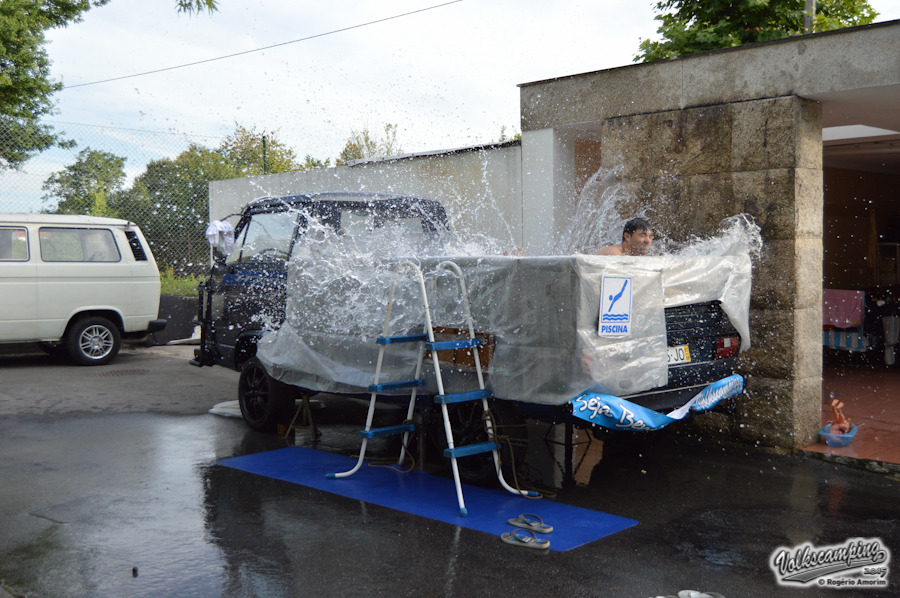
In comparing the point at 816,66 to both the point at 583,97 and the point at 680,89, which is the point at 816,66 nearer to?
the point at 680,89

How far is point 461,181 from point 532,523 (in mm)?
6547

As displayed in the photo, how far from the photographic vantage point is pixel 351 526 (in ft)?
16.4

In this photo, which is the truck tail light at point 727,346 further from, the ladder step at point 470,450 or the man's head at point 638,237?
the ladder step at point 470,450

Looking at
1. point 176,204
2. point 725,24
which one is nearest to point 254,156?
point 176,204

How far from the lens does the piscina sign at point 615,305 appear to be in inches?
193

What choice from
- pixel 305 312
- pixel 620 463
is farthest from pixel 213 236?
pixel 620 463

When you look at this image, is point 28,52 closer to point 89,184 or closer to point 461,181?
point 89,184

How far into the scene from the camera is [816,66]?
6617 millimetres

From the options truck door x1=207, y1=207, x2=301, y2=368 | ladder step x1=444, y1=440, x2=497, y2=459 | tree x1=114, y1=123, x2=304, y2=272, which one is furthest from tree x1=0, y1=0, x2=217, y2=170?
ladder step x1=444, y1=440, x2=497, y2=459

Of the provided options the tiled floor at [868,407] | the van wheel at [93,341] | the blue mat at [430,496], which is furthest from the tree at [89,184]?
the tiled floor at [868,407]

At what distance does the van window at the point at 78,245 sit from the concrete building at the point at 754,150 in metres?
6.86

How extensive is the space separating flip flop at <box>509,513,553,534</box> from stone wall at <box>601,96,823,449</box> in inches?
113

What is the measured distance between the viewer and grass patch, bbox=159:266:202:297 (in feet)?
48.7

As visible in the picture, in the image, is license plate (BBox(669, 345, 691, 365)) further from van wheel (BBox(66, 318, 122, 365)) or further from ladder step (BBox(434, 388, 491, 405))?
van wheel (BBox(66, 318, 122, 365))
